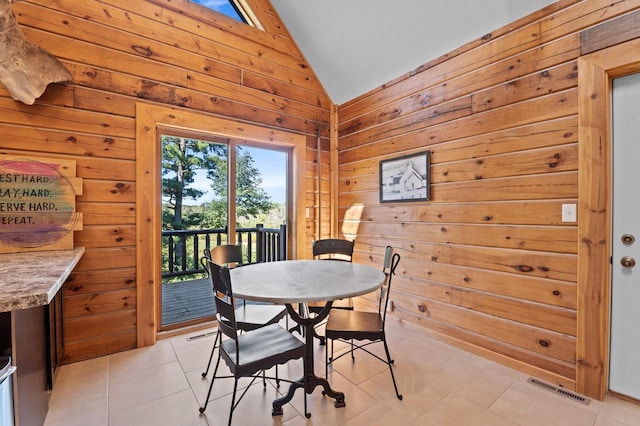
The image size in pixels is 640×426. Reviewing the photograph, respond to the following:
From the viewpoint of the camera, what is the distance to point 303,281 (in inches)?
72.2

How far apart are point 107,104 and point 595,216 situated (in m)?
3.68

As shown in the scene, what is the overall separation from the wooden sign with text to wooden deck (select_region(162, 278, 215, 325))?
4.21ft

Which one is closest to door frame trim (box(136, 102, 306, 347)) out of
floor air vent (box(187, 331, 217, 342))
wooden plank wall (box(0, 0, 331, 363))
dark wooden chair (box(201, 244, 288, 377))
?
wooden plank wall (box(0, 0, 331, 363))

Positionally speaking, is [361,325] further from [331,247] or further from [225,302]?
[331,247]

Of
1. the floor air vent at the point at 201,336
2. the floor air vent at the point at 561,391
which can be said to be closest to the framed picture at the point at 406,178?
the floor air vent at the point at 561,391

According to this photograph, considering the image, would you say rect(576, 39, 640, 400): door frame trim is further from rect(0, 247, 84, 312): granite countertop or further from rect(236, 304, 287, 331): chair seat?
rect(0, 247, 84, 312): granite countertop

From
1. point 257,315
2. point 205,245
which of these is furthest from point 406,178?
point 205,245

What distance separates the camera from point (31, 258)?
6.00 feet

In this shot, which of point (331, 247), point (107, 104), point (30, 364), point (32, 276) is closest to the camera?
point (32, 276)

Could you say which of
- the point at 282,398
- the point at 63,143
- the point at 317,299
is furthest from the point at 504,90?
the point at 63,143

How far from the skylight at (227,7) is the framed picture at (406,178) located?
2.27m

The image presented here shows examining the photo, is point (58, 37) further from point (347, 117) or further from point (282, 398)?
→ point (282, 398)

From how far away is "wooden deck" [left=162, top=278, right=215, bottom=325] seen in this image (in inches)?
126

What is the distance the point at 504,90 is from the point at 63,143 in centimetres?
347
